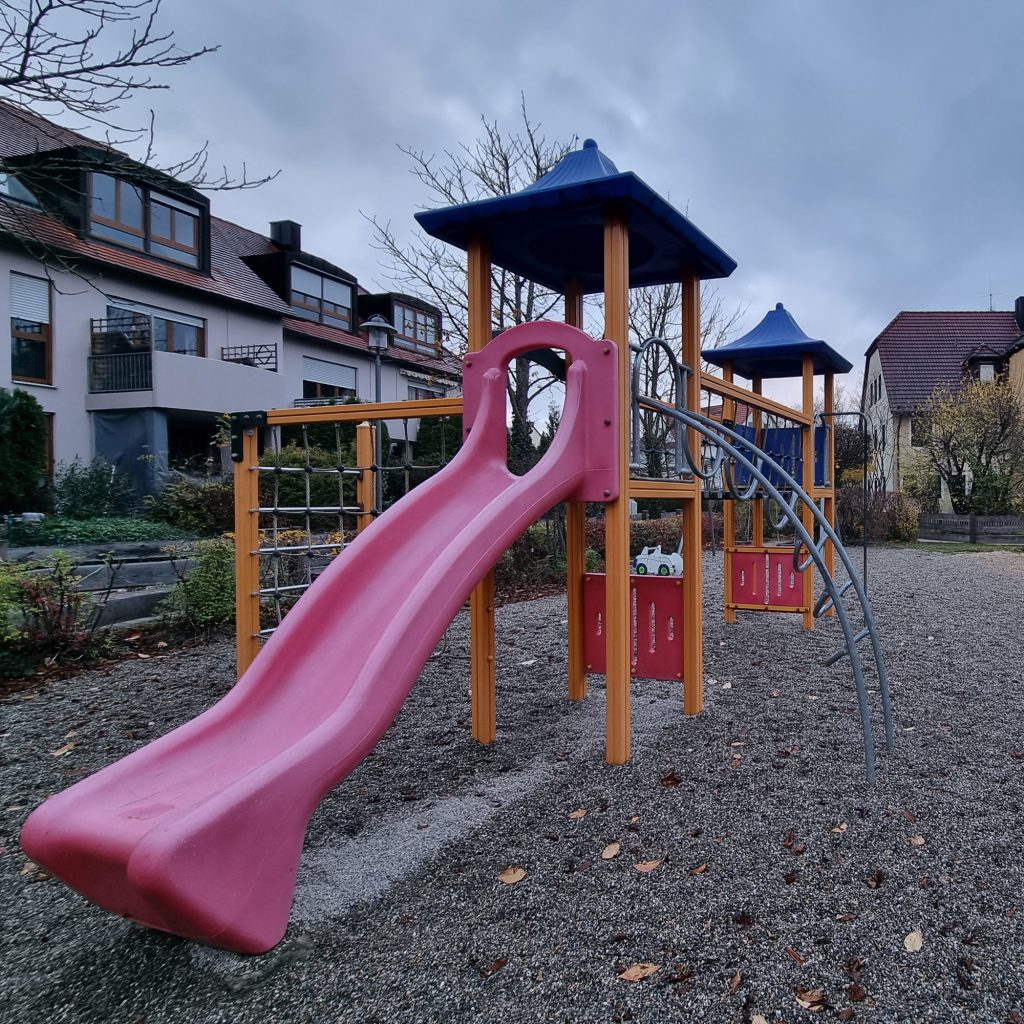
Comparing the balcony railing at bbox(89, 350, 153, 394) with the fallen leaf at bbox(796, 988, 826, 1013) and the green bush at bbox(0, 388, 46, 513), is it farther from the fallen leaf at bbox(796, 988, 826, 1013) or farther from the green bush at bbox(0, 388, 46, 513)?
the fallen leaf at bbox(796, 988, 826, 1013)

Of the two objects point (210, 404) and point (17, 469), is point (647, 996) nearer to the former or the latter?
point (17, 469)

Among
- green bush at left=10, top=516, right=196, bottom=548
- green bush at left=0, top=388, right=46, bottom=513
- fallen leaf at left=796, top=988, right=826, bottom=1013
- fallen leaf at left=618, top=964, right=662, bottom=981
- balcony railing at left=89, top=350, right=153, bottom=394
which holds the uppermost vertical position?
balcony railing at left=89, top=350, right=153, bottom=394

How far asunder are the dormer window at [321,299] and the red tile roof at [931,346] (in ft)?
61.4

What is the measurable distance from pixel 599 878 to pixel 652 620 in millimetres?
2043

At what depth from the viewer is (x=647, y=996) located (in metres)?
1.96

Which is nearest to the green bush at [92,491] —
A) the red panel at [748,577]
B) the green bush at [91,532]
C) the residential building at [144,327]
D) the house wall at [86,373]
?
the green bush at [91,532]

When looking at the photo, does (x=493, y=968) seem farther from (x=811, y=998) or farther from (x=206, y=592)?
(x=206, y=592)

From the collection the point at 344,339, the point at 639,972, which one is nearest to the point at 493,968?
→ the point at 639,972

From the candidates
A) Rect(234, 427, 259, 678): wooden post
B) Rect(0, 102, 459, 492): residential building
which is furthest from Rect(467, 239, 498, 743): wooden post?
Rect(0, 102, 459, 492): residential building

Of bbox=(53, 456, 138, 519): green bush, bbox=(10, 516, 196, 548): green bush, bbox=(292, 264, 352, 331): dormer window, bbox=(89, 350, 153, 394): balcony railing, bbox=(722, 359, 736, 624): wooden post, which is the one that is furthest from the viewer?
bbox=(292, 264, 352, 331): dormer window

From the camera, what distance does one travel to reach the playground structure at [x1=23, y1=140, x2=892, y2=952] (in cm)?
194

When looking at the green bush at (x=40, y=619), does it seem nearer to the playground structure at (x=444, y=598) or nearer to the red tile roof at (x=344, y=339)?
the playground structure at (x=444, y=598)

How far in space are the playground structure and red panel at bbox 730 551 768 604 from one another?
1929 millimetres

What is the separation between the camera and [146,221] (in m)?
17.9
